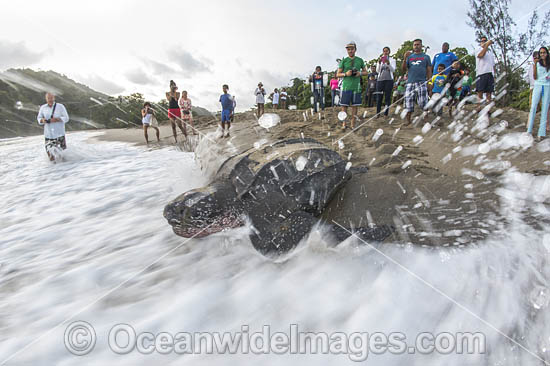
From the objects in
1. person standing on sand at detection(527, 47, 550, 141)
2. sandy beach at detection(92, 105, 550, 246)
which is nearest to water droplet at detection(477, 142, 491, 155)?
sandy beach at detection(92, 105, 550, 246)

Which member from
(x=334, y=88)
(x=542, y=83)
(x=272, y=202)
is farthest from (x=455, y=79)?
(x=272, y=202)

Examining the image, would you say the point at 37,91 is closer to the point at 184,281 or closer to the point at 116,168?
the point at 116,168

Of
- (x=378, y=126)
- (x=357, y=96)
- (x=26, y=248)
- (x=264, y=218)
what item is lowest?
(x=26, y=248)

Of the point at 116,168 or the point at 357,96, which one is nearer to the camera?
the point at 357,96

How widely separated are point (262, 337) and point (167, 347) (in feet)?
1.53

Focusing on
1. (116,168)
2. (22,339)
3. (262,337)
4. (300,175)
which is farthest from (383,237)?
(116,168)

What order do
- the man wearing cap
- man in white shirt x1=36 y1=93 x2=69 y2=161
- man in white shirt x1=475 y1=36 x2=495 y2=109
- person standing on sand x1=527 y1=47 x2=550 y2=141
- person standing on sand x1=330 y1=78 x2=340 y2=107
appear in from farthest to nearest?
1. person standing on sand x1=330 y1=78 x2=340 y2=107
2. man in white shirt x1=36 y1=93 x2=69 y2=161
3. the man wearing cap
4. man in white shirt x1=475 y1=36 x2=495 y2=109
5. person standing on sand x1=527 y1=47 x2=550 y2=141

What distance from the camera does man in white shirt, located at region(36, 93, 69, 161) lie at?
17.9 feet

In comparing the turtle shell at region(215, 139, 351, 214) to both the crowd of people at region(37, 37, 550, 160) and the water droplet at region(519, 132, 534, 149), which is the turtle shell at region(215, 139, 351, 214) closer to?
the water droplet at region(519, 132, 534, 149)

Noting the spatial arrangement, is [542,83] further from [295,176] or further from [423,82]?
[295,176]

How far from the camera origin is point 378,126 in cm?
508

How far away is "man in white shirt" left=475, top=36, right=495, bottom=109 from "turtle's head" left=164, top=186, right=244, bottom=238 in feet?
16.0

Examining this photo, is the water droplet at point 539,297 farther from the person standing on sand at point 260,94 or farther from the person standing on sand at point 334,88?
the person standing on sand at point 260,94

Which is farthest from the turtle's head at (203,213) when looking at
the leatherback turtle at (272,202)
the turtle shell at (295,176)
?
the turtle shell at (295,176)
